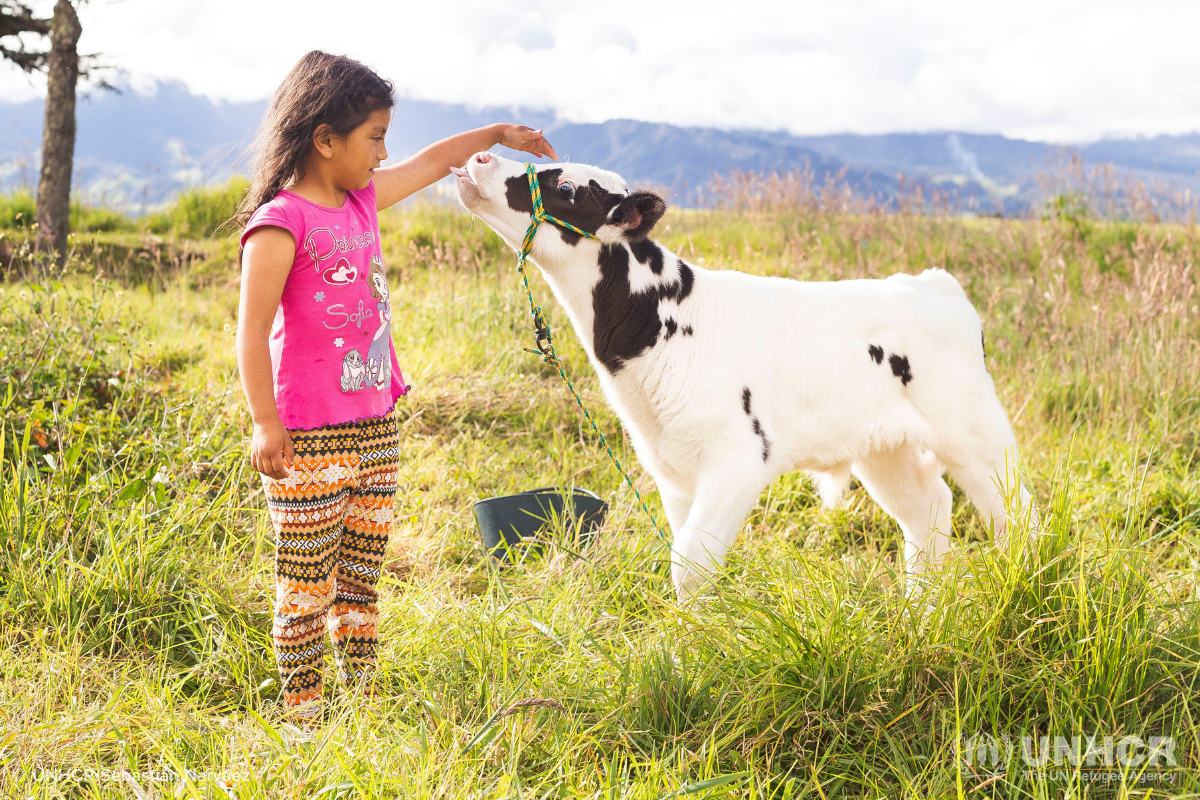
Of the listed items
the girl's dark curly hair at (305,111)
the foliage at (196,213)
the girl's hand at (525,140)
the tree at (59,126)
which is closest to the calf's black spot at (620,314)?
the girl's hand at (525,140)

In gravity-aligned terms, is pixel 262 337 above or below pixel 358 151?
below

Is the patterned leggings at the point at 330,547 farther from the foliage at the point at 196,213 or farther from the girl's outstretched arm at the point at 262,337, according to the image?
the foliage at the point at 196,213

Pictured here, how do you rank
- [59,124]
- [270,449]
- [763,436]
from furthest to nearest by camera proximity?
[59,124]
[763,436]
[270,449]

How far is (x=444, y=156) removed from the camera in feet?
9.07

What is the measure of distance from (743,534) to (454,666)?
1.48 m

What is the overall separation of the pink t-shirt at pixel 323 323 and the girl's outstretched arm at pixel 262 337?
0.19ft

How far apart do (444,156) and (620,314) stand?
36.3 inches

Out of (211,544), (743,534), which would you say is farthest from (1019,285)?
(211,544)

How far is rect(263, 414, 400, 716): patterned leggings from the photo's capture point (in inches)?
84.9

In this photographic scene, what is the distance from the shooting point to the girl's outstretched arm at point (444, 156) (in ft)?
8.70

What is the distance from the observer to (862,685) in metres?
1.89

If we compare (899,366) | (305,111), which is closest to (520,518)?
(899,366)

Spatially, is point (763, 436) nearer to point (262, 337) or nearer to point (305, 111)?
point (262, 337)

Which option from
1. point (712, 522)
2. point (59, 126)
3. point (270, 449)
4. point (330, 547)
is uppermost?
point (59, 126)
